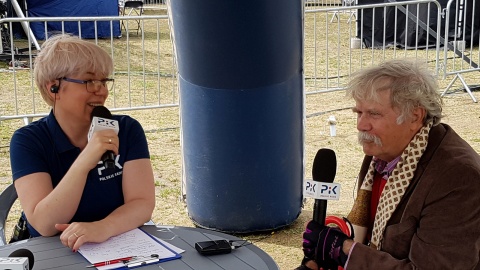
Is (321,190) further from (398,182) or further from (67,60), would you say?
(67,60)

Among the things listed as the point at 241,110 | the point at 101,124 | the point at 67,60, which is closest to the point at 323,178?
the point at 101,124

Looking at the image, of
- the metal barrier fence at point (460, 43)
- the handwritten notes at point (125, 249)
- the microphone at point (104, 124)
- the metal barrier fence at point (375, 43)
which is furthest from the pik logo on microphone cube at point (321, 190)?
the metal barrier fence at point (375, 43)

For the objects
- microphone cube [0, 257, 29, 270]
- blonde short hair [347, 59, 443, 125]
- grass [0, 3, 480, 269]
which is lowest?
grass [0, 3, 480, 269]

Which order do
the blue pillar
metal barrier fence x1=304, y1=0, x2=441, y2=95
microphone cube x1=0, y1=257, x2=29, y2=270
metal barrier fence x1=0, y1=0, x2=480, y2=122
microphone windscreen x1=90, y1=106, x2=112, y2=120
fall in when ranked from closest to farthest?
microphone cube x1=0, y1=257, x2=29, y2=270 < microphone windscreen x1=90, y1=106, x2=112, y2=120 < the blue pillar < metal barrier fence x1=0, y1=0, x2=480, y2=122 < metal barrier fence x1=304, y1=0, x2=441, y2=95

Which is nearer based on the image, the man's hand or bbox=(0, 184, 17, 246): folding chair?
the man's hand

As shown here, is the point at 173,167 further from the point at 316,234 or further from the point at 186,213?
the point at 316,234

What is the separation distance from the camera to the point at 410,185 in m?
2.69

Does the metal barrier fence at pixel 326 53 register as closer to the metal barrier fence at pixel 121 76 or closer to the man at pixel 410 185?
the metal barrier fence at pixel 121 76

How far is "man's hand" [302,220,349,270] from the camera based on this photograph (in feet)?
8.73

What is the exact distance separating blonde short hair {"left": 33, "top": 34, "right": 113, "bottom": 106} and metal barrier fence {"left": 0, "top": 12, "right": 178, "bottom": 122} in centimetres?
416

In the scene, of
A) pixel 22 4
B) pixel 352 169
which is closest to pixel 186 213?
pixel 352 169

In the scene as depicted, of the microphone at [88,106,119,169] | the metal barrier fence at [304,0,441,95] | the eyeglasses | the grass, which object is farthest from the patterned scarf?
the metal barrier fence at [304,0,441,95]

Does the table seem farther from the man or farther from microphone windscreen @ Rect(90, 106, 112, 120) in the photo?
microphone windscreen @ Rect(90, 106, 112, 120)

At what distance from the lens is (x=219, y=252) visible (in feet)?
8.61
